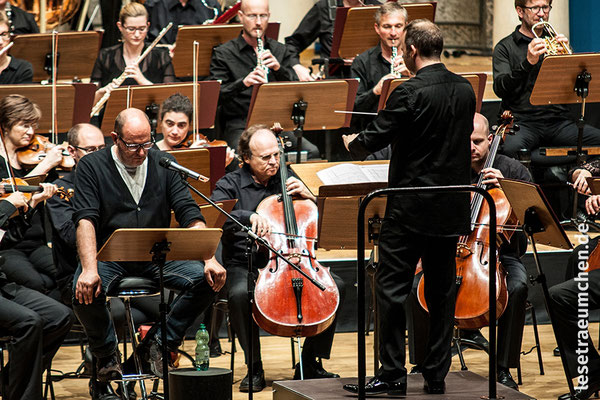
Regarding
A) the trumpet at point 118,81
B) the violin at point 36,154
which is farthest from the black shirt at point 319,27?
the violin at point 36,154

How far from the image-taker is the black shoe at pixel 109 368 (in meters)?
4.05

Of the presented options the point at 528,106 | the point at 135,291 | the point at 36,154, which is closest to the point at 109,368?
the point at 135,291

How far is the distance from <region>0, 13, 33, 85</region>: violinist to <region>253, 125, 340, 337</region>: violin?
7.72ft

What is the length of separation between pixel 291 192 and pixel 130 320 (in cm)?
95

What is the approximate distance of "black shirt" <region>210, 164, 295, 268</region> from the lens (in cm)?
470

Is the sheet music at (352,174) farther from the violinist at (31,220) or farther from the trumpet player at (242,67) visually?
the trumpet player at (242,67)

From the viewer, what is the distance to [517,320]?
4469 millimetres

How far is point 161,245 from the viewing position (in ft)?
12.1

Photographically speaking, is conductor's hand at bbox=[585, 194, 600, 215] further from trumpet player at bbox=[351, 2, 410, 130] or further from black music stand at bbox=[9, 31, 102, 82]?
black music stand at bbox=[9, 31, 102, 82]

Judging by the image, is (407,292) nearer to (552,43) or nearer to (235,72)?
(552,43)

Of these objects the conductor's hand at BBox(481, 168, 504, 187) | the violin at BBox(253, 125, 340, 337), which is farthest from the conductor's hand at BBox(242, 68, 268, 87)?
the conductor's hand at BBox(481, 168, 504, 187)

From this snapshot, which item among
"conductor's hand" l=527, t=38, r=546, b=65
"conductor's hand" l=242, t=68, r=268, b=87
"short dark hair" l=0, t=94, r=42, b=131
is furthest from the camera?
"conductor's hand" l=242, t=68, r=268, b=87

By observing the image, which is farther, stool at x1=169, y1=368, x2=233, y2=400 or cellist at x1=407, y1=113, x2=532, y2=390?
cellist at x1=407, y1=113, x2=532, y2=390

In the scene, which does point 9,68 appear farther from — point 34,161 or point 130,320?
point 130,320
